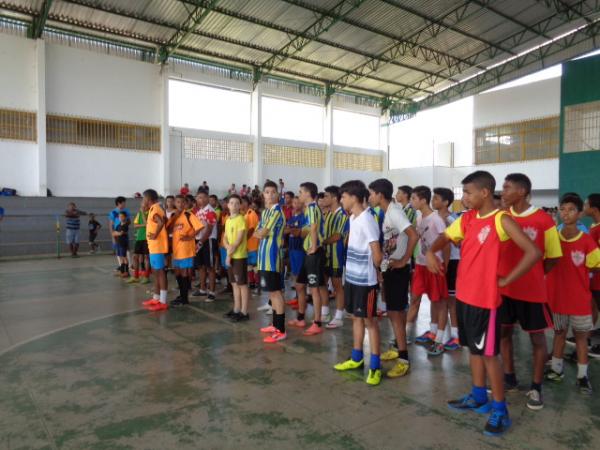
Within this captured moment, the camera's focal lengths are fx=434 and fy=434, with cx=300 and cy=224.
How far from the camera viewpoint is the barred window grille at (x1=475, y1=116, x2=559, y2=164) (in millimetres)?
20531

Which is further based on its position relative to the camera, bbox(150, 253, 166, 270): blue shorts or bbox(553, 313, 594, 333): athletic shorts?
bbox(150, 253, 166, 270): blue shorts

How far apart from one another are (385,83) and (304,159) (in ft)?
19.2

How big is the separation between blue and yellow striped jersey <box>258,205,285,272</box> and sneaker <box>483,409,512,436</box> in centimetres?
258

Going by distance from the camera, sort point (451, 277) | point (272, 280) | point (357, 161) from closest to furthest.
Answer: point (451, 277)
point (272, 280)
point (357, 161)

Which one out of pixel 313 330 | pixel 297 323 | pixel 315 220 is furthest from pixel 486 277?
pixel 297 323

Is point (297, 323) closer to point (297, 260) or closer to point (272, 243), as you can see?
point (297, 260)

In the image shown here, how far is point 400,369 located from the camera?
3.66 meters

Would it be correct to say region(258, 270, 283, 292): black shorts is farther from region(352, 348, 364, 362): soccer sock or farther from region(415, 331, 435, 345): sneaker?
region(415, 331, 435, 345): sneaker

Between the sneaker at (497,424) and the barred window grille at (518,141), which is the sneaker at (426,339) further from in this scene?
the barred window grille at (518,141)

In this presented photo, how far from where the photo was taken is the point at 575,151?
12.5 m

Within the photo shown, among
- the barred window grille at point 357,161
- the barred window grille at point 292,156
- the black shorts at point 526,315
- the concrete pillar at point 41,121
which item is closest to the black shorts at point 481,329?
the black shorts at point 526,315

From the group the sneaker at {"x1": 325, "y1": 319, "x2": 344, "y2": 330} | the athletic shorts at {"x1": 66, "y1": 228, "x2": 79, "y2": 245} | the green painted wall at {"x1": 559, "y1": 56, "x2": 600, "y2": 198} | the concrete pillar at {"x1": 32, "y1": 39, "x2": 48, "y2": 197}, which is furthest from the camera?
the concrete pillar at {"x1": 32, "y1": 39, "x2": 48, "y2": 197}

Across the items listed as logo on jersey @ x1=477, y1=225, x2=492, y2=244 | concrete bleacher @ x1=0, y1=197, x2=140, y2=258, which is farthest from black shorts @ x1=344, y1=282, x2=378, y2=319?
concrete bleacher @ x1=0, y1=197, x2=140, y2=258

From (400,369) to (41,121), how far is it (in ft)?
52.0
